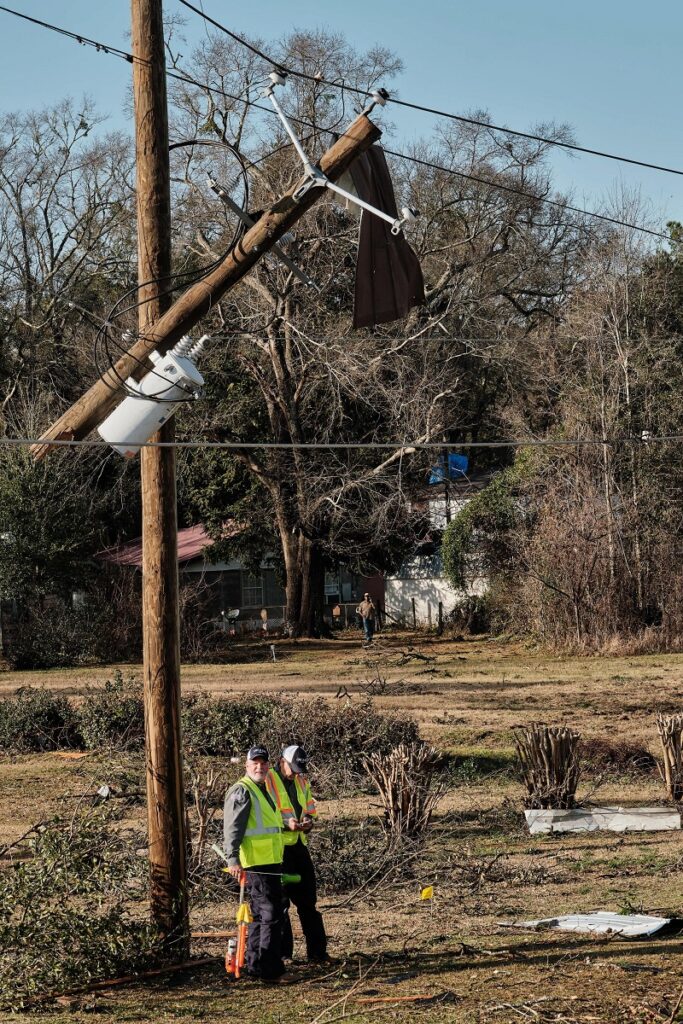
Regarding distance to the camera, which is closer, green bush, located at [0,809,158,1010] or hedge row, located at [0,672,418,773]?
green bush, located at [0,809,158,1010]

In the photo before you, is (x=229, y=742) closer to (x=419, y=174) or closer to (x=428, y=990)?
A: (x=428, y=990)

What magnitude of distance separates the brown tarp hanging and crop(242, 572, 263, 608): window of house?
123ft

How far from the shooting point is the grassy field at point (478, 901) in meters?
8.37

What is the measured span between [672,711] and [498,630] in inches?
600

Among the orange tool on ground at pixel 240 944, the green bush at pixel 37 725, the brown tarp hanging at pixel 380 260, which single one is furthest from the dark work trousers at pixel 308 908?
the green bush at pixel 37 725

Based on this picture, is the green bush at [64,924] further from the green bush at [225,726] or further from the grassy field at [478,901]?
the green bush at [225,726]

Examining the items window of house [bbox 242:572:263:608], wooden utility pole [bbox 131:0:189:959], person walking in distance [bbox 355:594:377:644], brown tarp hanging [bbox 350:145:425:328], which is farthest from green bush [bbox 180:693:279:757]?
window of house [bbox 242:572:263:608]

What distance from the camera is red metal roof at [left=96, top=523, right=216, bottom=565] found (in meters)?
43.3

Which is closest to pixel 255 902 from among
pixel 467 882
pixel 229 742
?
pixel 467 882

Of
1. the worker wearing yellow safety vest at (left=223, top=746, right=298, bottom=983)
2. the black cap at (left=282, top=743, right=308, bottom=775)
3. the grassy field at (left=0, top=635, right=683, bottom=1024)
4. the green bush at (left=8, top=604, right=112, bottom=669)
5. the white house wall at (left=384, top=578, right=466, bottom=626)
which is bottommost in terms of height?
the grassy field at (left=0, top=635, right=683, bottom=1024)

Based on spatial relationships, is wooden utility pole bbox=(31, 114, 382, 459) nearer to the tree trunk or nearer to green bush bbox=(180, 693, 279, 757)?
green bush bbox=(180, 693, 279, 757)

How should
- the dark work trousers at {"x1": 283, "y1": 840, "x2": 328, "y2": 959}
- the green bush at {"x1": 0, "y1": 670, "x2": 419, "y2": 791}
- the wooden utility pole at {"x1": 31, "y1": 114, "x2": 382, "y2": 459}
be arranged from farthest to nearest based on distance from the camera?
the green bush at {"x1": 0, "y1": 670, "x2": 419, "y2": 791}
the dark work trousers at {"x1": 283, "y1": 840, "x2": 328, "y2": 959}
the wooden utility pole at {"x1": 31, "y1": 114, "x2": 382, "y2": 459}

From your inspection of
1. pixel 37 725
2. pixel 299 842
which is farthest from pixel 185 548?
pixel 299 842

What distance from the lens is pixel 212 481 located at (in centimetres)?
4266
